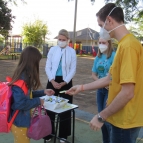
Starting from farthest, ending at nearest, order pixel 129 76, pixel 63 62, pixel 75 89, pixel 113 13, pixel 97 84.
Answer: pixel 63 62
pixel 75 89
pixel 97 84
pixel 113 13
pixel 129 76

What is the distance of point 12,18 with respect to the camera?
20.5 m

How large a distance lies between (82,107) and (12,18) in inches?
686

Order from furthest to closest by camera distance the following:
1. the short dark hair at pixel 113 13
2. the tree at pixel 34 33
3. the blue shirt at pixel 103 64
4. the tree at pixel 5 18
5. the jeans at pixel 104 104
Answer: the tree at pixel 34 33
the tree at pixel 5 18
the blue shirt at pixel 103 64
the jeans at pixel 104 104
the short dark hair at pixel 113 13

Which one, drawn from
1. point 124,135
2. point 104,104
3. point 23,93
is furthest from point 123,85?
point 104,104

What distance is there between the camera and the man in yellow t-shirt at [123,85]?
1.46 metres

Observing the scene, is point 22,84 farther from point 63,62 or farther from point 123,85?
point 63,62

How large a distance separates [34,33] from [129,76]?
3330cm

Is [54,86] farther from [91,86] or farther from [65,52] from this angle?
[91,86]

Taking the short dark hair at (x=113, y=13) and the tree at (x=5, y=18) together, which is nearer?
the short dark hair at (x=113, y=13)

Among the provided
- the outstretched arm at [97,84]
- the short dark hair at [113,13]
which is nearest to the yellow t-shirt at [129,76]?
the short dark hair at [113,13]

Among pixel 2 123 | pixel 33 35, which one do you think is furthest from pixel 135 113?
pixel 33 35

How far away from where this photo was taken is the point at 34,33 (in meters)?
33.6

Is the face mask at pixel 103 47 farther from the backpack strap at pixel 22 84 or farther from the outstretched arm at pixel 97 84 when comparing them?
the backpack strap at pixel 22 84

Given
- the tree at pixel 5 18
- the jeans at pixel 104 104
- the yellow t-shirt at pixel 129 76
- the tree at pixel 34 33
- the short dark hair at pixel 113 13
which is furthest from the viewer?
the tree at pixel 34 33
